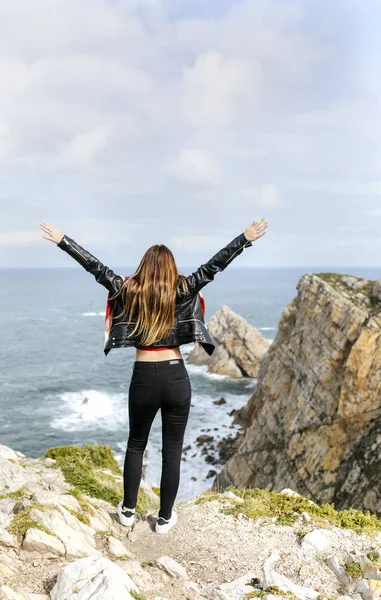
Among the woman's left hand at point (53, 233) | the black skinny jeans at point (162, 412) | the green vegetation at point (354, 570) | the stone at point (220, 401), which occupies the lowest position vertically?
the stone at point (220, 401)

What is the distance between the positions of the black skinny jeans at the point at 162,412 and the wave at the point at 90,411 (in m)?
36.2

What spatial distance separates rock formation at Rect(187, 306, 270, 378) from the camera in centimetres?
6003

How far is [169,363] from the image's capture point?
5703 mm

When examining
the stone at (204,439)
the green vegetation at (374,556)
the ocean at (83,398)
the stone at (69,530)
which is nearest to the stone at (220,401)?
the ocean at (83,398)

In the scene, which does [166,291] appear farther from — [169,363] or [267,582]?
[267,582]

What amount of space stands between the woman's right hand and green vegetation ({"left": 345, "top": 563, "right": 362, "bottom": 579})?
12.8ft

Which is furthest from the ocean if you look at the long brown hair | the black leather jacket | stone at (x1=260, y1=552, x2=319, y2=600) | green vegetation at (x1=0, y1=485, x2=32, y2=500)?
the long brown hair

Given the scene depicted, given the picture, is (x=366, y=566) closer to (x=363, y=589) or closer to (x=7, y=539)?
(x=363, y=589)

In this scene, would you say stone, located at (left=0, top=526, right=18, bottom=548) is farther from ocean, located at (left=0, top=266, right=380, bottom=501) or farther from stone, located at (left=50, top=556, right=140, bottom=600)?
ocean, located at (left=0, top=266, right=380, bottom=501)

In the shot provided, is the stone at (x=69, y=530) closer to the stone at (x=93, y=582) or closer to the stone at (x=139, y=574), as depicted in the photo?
the stone at (x=139, y=574)

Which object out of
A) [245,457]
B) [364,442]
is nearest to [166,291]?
[364,442]

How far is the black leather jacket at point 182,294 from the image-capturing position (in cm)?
561

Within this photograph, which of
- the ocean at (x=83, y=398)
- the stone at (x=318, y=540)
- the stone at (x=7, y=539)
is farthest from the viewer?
the ocean at (x=83, y=398)

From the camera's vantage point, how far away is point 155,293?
18.0ft
